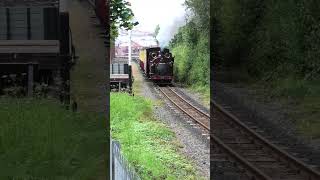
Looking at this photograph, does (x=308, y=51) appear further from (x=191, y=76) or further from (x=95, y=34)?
(x=95, y=34)

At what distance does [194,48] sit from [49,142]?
8.30 feet

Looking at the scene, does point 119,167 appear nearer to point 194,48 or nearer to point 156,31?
point 156,31

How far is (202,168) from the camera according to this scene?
6910mm

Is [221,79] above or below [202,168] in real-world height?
above

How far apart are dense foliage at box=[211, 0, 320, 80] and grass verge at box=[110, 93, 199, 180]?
5.82 metres

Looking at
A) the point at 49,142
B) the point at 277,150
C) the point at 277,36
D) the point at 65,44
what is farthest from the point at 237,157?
the point at 277,36

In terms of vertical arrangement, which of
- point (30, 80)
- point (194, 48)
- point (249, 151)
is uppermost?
point (194, 48)

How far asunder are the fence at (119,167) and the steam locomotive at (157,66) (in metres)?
1.55

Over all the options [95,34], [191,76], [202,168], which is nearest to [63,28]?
[95,34]

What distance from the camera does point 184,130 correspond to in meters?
7.75

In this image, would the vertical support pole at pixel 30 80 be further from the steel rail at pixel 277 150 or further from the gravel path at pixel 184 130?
the steel rail at pixel 277 150

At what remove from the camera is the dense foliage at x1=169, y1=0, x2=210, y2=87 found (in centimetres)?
733

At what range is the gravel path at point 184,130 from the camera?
708cm

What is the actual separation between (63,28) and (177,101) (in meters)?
2.24
